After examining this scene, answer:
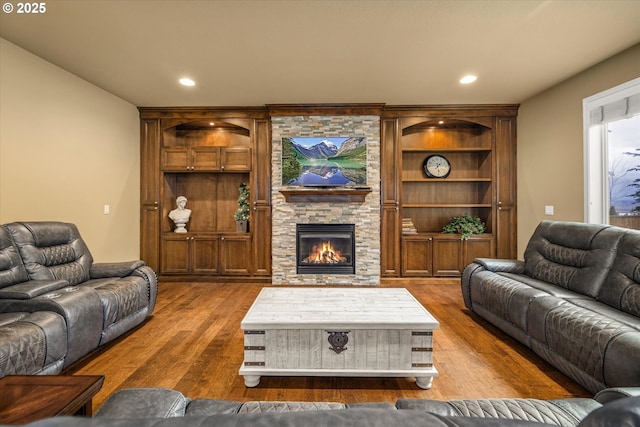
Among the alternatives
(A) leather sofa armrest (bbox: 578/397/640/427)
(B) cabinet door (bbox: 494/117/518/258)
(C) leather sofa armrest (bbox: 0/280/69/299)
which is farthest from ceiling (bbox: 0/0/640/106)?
(A) leather sofa armrest (bbox: 578/397/640/427)

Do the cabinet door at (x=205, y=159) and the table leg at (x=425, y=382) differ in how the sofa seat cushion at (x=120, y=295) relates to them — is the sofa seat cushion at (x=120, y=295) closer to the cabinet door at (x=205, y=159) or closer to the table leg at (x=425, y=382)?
the cabinet door at (x=205, y=159)

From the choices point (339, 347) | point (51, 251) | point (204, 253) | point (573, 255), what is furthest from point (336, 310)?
point (204, 253)

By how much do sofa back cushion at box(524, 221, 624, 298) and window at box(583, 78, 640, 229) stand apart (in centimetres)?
89

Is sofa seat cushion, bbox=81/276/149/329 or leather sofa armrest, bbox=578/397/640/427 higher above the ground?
leather sofa armrest, bbox=578/397/640/427

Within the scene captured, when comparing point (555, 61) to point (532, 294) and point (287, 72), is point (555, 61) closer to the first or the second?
point (532, 294)

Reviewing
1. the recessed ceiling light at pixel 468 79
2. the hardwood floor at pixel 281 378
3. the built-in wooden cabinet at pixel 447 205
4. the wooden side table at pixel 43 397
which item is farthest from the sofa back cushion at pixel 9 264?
the recessed ceiling light at pixel 468 79

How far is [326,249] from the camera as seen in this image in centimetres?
471

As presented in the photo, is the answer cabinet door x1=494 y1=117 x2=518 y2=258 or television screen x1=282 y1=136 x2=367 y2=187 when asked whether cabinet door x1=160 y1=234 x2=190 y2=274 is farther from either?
cabinet door x1=494 y1=117 x2=518 y2=258

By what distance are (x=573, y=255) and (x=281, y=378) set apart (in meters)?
2.76

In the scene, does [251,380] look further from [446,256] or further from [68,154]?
[446,256]

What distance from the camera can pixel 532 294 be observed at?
7.95ft

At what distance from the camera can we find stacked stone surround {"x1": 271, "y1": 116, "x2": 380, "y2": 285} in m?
4.62

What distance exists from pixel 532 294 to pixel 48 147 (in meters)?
5.02

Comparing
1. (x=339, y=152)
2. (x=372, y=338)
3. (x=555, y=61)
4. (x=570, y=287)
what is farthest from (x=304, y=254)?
(x=555, y=61)
